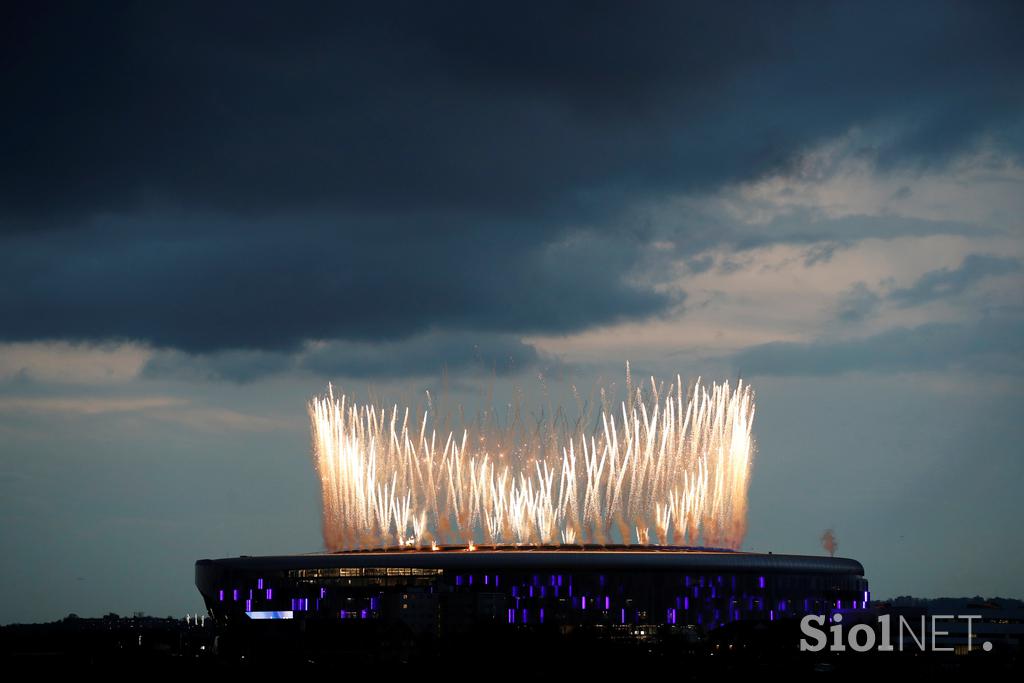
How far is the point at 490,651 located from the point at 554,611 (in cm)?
1036

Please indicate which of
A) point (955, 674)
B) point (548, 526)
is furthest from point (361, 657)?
point (955, 674)

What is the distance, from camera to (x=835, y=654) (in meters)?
129

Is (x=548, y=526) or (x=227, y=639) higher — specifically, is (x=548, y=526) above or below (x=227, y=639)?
above

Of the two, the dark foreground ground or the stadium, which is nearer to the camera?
the dark foreground ground

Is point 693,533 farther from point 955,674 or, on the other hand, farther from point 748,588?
point 955,674

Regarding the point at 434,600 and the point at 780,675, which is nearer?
the point at 780,675

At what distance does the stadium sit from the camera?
135 m

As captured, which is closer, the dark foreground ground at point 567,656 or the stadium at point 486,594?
the dark foreground ground at point 567,656

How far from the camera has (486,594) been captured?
443 ft

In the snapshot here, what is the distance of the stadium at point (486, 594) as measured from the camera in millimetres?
134625

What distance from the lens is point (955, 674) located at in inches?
4289

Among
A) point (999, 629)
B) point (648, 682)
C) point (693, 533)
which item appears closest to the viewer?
point (648, 682)

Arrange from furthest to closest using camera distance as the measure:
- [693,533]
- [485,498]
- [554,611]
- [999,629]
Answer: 1. [999,629]
2. [554,611]
3. [693,533]
4. [485,498]

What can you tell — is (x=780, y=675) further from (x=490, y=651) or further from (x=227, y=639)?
(x=227, y=639)
